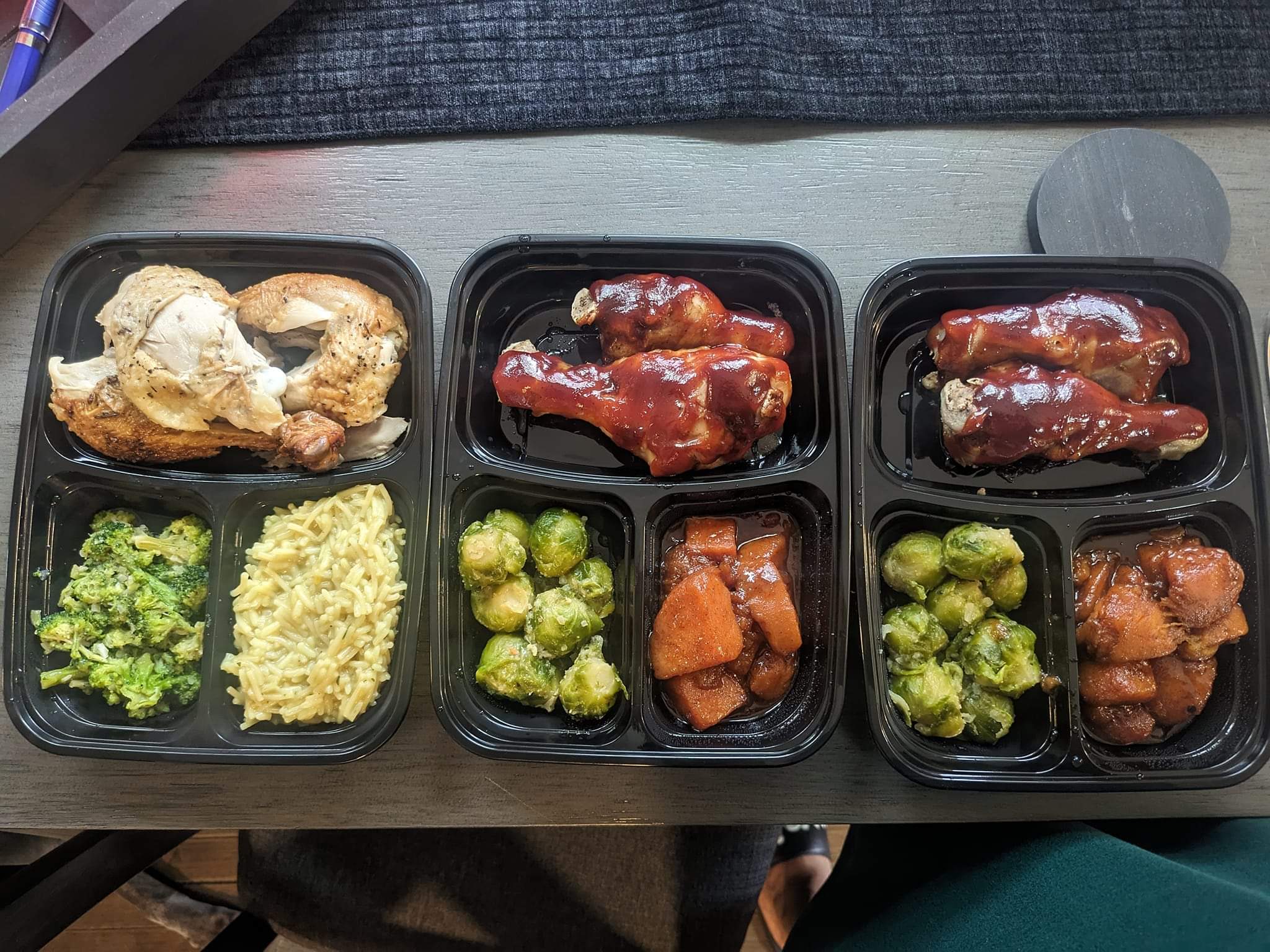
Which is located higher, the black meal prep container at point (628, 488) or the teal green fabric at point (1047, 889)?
the black meal prep container at point (628, 488)

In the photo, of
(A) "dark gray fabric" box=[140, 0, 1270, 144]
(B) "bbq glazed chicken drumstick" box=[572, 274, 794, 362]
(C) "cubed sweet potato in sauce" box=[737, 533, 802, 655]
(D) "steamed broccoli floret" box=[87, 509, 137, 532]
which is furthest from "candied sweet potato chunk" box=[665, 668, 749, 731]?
(A) "dark gray fabric" box=[140, 0, 1270, 144]

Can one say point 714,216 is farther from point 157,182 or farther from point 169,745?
point 169,745

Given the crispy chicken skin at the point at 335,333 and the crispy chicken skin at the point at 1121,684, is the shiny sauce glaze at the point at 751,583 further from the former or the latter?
the crispy chicken skin at the point at 335,333

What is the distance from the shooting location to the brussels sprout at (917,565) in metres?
2.15

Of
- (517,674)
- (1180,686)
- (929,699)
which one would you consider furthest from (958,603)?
(517,674)

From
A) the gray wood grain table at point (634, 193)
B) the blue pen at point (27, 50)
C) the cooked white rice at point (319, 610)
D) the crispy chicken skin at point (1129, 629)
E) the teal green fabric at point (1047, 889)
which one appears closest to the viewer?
the teal green fabric at point (1047, 889)

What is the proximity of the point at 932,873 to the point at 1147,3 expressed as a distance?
120 inches

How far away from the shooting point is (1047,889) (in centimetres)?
190

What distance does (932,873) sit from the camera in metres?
2.23

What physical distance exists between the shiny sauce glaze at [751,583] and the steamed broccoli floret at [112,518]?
1.63 meters

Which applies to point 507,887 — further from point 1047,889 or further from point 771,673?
point 1047,889

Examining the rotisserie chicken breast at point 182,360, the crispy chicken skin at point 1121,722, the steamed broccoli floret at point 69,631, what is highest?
the rotisserie chicken breast at point 182,360

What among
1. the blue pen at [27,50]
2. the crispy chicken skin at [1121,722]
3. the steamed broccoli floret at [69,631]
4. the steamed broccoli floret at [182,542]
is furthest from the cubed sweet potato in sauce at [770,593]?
the blue pen at [27,50]

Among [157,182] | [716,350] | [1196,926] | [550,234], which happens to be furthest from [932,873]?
[157,182]
